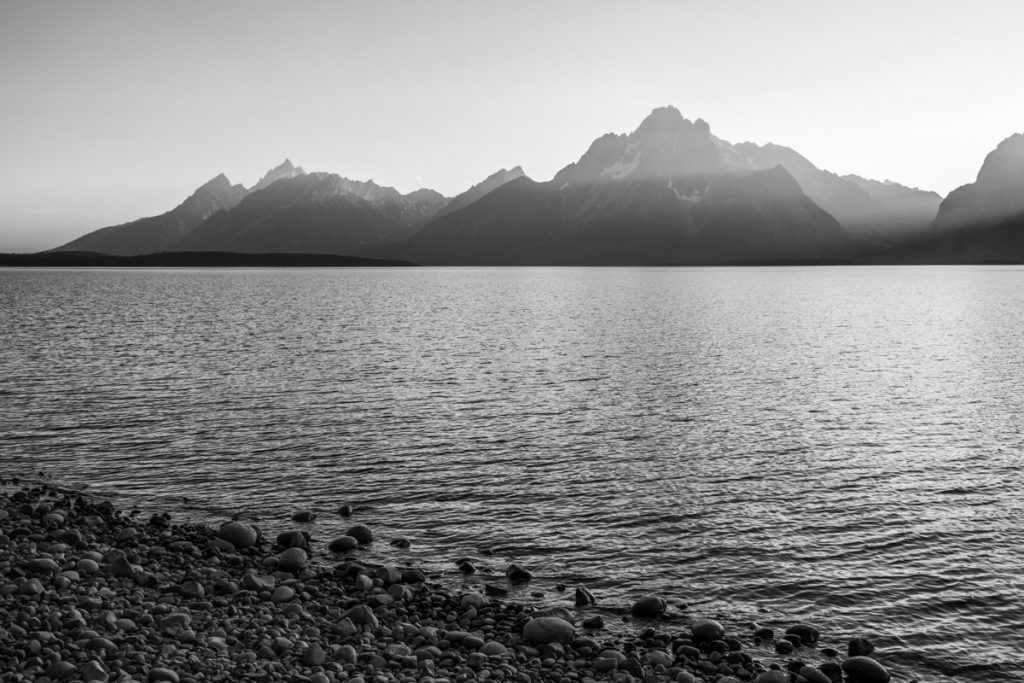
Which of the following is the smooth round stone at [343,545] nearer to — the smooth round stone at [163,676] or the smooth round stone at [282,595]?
the smooth round stone at [282,595]

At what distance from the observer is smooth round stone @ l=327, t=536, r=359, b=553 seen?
77.5ft

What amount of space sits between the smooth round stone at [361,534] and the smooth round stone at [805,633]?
13.1m

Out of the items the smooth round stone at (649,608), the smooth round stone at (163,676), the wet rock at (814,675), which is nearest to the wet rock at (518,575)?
the smooth round stone at (649,608)

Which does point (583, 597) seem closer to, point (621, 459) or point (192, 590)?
point (192, 590)

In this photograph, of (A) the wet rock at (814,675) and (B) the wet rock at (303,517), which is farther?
(B) the wet rock at (303,517)

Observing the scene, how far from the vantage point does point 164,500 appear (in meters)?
28.1

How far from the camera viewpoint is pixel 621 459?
113 feet

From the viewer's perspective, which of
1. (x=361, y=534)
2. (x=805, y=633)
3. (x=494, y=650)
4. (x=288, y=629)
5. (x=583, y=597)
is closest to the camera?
(x=494, y=650)

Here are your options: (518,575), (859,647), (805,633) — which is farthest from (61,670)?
(859,647)

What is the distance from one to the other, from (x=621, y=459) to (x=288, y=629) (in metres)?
20.0

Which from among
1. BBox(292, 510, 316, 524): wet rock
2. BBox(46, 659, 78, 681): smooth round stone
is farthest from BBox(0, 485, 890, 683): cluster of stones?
BBox(292, 510, 316, 524): wet rock

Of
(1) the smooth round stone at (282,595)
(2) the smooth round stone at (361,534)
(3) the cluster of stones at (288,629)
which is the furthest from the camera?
(2) the smooth round stone at (361,534)

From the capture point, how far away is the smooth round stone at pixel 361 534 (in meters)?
24.3

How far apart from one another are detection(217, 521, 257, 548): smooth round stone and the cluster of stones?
17cm
